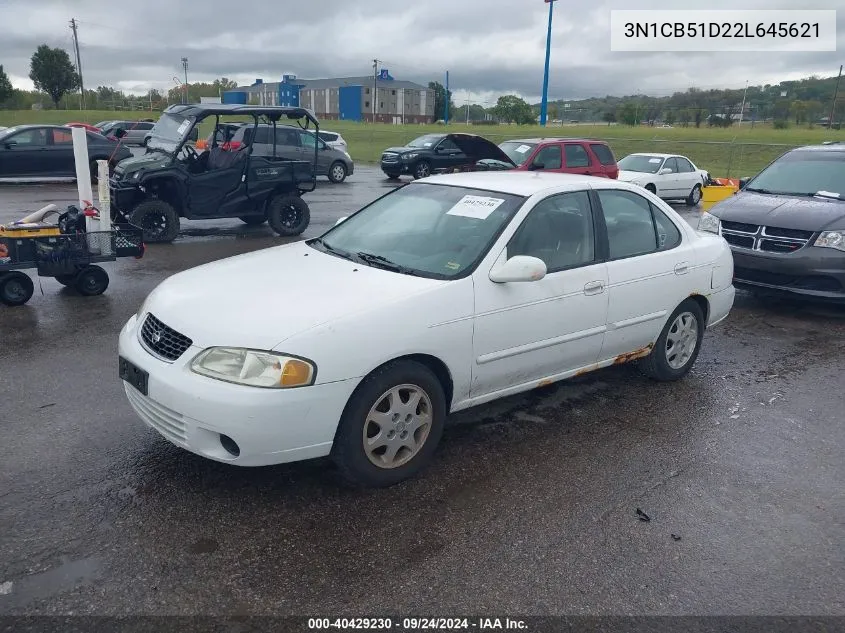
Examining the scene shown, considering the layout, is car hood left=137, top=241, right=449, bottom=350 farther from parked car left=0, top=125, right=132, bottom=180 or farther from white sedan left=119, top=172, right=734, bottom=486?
parked car left=0, top=125, right=132, bottom=180

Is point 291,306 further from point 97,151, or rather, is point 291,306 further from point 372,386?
point 97,151

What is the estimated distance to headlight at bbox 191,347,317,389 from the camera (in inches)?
128

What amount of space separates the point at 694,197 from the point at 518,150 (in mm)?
6766

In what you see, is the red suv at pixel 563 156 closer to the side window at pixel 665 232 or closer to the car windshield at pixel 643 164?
the car windshield at pixel 643 164

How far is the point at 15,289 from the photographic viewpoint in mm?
7043

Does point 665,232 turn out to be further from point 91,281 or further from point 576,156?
point 576,156

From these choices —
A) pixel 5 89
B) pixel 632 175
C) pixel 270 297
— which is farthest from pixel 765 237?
pixel 5 89

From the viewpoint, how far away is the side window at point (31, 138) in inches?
670

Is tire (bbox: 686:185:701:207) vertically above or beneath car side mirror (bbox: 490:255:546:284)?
beneath

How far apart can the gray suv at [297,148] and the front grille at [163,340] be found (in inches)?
333

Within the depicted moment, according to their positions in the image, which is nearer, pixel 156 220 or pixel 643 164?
pixel 156 220

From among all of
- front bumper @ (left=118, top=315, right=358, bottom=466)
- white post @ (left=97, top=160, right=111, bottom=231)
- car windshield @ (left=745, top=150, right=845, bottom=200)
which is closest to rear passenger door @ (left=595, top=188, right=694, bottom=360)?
front bumper @ (left=118, top=315, right=358, bottom=466)

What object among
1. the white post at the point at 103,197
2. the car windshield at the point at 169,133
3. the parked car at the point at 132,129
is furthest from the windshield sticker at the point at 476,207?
the parked car at the point at 132,129

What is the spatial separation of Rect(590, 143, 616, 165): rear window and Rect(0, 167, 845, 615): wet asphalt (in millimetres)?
10302
